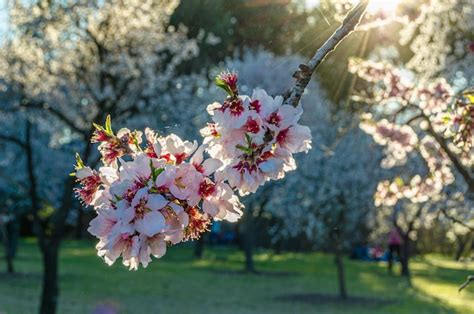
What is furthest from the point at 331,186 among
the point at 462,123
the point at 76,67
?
the point at 462,123

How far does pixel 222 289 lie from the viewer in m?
24.9

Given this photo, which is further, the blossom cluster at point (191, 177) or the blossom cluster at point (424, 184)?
the blossom cluster at point (424, 184)

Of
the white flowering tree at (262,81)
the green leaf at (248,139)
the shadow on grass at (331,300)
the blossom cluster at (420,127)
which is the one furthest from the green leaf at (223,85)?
the white flowering tree at (262,81)

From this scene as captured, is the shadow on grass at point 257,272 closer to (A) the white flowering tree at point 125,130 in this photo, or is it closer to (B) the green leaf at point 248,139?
(A) the white flowering tree at point 125,130

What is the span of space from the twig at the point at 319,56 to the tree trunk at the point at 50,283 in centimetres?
1348

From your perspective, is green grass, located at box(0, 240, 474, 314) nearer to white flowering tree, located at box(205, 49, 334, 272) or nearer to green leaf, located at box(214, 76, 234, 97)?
white flowering tree, located at box(205, 49, 334, 272)

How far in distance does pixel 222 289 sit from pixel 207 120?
5500 mm

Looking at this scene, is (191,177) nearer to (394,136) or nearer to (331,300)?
(394,136)

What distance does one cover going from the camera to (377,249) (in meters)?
45.0

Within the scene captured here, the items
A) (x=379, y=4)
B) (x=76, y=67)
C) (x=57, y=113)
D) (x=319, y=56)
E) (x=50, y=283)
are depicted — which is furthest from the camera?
(x=76, y=67)

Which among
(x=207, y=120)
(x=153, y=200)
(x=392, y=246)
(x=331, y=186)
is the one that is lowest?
(x=153, y=200)

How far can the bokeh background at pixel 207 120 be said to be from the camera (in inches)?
684

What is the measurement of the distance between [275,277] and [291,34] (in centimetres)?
1394

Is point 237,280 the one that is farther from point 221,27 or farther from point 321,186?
point 221,27
